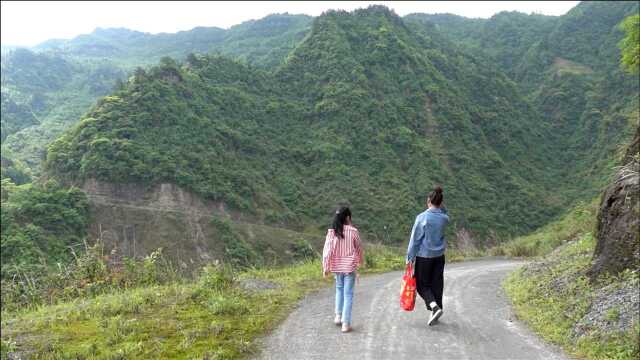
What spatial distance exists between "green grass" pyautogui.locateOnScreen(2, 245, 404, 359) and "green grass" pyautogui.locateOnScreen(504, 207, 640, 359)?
12.5 ft

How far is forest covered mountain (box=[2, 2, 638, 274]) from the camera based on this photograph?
54.0 m

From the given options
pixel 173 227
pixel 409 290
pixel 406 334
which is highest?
pixel 409 290

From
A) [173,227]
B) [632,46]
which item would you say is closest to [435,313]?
[632,46]

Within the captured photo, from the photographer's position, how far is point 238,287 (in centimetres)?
→ 981

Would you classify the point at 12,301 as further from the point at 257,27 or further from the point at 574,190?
the point at 257,27

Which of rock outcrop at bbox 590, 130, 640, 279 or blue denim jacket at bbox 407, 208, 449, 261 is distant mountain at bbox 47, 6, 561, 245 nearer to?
rock outcrop at bbox 590, 130, 640, 279

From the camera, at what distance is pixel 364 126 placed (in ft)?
230

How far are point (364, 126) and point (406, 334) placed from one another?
211 ft

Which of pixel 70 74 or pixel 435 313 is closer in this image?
pixel 435 313

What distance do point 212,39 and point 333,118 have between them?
102 m

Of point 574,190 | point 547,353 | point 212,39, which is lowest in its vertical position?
point 574,190

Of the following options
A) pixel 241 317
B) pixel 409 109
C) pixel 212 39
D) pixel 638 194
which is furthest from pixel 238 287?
pixel 212 39

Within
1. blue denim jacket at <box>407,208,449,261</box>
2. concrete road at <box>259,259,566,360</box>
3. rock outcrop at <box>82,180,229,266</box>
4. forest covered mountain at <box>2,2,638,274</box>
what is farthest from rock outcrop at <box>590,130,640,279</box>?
rock outcrop at <box>82,180,229,266</box>

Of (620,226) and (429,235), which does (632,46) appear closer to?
(620,226)
